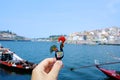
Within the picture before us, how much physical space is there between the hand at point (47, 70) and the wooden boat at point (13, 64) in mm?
28180

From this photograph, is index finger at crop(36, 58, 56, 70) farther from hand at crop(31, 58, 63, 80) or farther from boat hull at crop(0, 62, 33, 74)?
boat hull at crop(0, 62, 33, 74)

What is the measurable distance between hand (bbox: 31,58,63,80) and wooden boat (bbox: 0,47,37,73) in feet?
92.5

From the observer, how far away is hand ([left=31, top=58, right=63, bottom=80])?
56.2 inches

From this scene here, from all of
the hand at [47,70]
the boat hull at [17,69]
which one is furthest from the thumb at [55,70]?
the boat hull at [17,69]

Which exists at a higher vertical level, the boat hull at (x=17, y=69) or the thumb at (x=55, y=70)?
the thumb at (x=55, y=70)

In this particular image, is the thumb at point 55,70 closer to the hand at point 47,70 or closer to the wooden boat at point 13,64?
the hand at point 47,70

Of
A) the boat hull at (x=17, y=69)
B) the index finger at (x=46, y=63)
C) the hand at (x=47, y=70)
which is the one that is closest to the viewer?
the hand at (x=47, y=70)

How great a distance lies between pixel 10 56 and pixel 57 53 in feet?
108

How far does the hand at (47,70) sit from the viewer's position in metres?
1.43

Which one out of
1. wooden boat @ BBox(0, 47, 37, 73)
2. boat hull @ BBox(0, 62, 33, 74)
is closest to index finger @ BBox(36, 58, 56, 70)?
wooden boat @ BBox(0, 47, 37, 73)

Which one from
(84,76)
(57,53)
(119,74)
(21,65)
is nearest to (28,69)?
(21,65)

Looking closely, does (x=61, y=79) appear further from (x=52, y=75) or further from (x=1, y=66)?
(x=52, y=75)

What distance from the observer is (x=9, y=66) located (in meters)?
31.4

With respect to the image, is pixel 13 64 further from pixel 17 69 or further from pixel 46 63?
pixel 46 63
